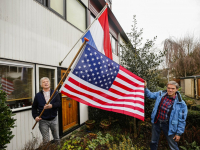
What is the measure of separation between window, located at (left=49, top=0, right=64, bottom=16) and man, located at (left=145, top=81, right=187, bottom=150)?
14.8 feet

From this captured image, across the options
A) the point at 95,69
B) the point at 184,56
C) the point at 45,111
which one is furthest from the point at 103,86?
the point at 184,56

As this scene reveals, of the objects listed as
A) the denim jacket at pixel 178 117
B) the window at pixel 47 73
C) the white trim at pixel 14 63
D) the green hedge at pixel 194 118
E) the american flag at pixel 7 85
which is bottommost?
the green hedge at pixel 194 118

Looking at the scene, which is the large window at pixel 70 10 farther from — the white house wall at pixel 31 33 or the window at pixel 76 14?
the white house wall at pixel 31 33

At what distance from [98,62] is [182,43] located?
61.8 ft

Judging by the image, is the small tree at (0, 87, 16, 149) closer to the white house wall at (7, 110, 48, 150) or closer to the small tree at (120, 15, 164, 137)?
the white house wall at (7, 110, 48, 150)

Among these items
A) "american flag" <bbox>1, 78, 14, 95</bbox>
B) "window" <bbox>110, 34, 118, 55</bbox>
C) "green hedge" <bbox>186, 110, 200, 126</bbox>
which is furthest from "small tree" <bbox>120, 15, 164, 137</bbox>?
"window" <bbox>110, 34, 118, 55</bbox>

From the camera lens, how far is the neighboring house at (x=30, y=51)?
3006mm

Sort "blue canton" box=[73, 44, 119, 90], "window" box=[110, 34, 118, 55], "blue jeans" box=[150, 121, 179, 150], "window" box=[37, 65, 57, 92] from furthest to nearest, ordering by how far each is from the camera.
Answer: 1. "window" box=[110, 34, 118, 55]
2. "window" box=[37, 65, 57, 92]
3. "blue jeans" box=[150, 121, 179, 150]
4. "blue canton" box=[73, 44, 119, 90]

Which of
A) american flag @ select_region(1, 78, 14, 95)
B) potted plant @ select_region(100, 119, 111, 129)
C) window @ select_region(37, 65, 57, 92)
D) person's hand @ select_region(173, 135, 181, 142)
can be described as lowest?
potted plant @ select_region(100, 119, 111, 129)

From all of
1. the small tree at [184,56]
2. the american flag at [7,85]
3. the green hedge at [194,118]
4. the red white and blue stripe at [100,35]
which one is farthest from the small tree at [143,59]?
the small tree at [184,56]

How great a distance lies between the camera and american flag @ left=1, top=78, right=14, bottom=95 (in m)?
2.95

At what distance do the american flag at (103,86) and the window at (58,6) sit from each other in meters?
3.19

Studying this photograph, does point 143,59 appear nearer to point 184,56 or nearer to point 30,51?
point 30,51

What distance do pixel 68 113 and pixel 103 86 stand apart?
3.17m
